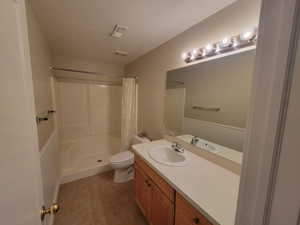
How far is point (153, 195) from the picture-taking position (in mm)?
1221

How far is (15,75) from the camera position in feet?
→ 1.46

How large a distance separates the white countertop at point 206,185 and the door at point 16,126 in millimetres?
818

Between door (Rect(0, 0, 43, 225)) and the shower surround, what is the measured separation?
1993mm

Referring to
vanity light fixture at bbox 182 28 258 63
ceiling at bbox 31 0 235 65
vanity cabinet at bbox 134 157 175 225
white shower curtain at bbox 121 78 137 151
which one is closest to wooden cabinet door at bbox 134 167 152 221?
vanity cabinet at bbox 134 157 175 225

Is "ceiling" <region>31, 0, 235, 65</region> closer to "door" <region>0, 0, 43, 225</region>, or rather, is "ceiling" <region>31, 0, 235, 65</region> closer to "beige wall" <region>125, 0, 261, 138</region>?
"beige wall" <region>125, 0, 261, 138</region>

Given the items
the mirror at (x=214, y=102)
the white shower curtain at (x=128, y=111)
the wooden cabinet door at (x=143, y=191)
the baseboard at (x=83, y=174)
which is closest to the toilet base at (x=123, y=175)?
the baseboard at (x=83, y=174)

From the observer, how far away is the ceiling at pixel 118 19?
113 centimetres

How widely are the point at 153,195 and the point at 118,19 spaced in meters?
1.87

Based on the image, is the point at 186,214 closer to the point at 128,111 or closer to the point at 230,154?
the point at 230,154

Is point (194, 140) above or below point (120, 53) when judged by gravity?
below

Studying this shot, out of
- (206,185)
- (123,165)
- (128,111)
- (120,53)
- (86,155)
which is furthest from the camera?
(86,155)

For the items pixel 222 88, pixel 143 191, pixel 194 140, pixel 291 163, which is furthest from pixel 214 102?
pixel 143 191

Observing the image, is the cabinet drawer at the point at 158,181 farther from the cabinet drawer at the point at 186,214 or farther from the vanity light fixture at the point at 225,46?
the vanity light fixture at the point at 225,46

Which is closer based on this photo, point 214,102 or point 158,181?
point 158,181
